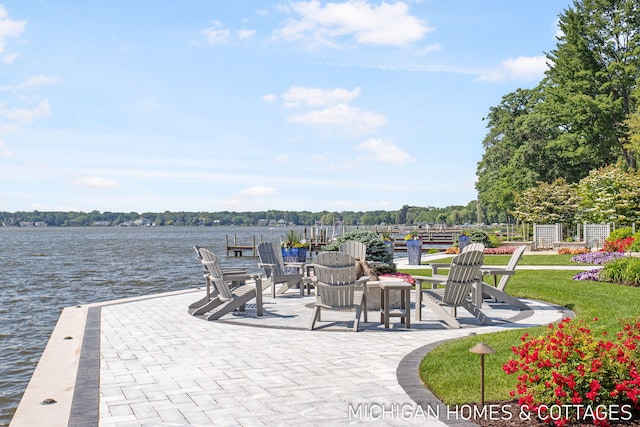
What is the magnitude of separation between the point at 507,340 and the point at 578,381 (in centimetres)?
323

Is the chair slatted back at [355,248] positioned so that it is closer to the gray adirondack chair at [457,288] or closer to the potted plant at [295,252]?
the gray adirondack chair at [457,288]

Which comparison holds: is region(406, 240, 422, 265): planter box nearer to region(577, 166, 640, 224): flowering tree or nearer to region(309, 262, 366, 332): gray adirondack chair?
region(577, 166, 640, 224): flowering tree

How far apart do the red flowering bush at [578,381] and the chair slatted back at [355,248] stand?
736 centimetres

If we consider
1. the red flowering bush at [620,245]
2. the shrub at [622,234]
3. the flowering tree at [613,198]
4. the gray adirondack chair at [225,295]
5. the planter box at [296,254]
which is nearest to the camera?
the gray adirondack chair at [225,295]

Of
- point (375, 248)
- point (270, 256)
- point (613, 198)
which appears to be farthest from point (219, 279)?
point (613, 198)

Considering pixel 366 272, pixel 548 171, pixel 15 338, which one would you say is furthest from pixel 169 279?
pixel 548 171

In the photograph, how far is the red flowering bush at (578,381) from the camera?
164 inches

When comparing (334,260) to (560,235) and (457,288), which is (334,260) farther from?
(560,235)

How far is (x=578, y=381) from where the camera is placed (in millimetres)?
4160

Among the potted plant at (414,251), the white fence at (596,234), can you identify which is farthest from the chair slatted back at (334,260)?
the white fence at (596,234)

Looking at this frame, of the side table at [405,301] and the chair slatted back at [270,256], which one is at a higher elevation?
the chair slatted back at [270,256]


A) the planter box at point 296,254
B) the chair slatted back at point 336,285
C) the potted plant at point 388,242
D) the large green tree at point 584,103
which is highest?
the large green tree at point 584,103

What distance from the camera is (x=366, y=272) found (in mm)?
10492

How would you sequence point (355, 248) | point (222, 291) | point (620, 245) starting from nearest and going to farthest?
1. point (222, 291)
2. point (355, 248)
3. point (620, 245)
